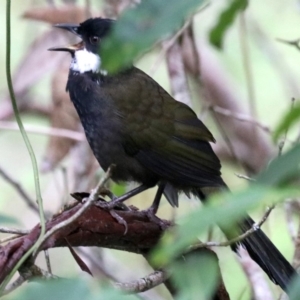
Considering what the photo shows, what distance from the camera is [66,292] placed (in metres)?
0.60

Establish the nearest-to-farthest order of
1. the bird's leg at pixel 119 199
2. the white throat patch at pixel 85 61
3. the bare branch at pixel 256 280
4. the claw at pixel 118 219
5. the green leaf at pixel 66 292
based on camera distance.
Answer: the green leaf at pixel 66 292 → the claw at pixel 118 219 → the bird's leg at pixel 119 199 → the bare branch at pixel 256 280 → the white throat patch at pixel 85 61

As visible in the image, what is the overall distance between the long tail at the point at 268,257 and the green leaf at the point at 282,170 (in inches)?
44.5

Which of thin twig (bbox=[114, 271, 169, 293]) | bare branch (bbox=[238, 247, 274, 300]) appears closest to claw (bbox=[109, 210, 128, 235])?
thin twig (bbox=[114, 271, 169, 293])

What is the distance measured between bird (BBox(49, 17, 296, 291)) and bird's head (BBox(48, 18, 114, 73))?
10mm

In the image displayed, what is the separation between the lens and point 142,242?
5.45 ft

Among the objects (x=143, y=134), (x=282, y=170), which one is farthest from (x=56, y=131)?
(x=282, y=170)

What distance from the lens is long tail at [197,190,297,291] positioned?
1774 millimetres

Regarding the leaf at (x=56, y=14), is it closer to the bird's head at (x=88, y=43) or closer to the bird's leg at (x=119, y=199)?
the bird's head at (x=88, y=43)

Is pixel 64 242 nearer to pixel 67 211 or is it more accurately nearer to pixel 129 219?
pixel 67 211

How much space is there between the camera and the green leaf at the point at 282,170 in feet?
2.18

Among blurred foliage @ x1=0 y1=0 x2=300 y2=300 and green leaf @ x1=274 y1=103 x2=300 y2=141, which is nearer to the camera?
blurred foliage @ x1=0 y1=0 x2=300 y2=300

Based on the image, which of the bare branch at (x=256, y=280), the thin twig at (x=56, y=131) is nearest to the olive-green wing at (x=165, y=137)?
the bare branch at (x=256, y=280)

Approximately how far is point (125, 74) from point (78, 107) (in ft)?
0.69

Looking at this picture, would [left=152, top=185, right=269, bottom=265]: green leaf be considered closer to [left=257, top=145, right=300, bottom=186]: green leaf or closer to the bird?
[left=257, top=145, right=300, bottom=186]: green leaf
